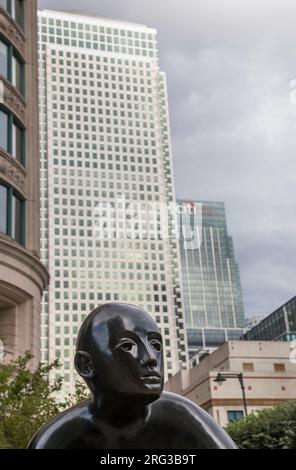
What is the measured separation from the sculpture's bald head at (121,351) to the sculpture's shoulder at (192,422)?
251 millimetres

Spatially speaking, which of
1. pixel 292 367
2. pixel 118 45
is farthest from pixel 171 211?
pixel 292 367

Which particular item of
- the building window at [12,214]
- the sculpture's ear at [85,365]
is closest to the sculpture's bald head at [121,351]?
the sculpture's ear at [85,365]

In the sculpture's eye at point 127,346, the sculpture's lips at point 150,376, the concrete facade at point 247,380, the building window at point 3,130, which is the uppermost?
the building window at point 3,130

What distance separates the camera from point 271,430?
27641 mm

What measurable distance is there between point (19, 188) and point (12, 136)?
7.91 feet

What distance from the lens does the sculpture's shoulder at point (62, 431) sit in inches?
138

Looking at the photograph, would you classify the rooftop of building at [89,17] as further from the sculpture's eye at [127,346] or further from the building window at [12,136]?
the sculpture's eye at [127,346]

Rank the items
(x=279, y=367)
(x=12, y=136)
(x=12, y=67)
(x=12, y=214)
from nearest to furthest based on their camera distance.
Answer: (x=12, y=214) < (x=12, y=136) < (x=12, y=67) < (x=279, y=367)

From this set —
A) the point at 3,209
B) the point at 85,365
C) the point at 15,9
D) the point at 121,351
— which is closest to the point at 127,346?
the point at 121,351

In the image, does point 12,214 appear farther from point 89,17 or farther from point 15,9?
point 89,17

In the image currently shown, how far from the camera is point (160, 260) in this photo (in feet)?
511

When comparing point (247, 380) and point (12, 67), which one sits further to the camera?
point (247, 380)

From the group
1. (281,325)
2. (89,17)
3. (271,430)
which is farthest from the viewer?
(89,17)
